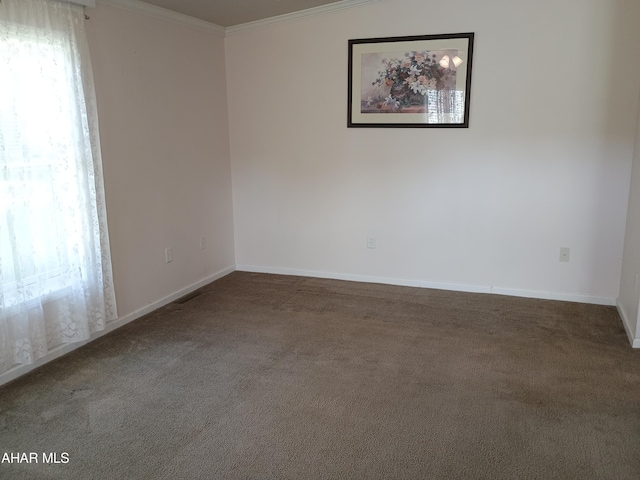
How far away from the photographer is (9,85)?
2609mm

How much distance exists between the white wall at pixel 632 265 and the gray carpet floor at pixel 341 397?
11cm

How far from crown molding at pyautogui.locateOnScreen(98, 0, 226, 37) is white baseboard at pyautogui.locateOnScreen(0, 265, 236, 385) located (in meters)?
2.12

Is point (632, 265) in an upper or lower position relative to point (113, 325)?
upper

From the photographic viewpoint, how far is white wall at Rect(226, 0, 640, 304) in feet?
12.1

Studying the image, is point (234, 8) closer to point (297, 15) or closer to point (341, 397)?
point (297, 15)

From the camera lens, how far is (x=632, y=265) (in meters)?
3.40

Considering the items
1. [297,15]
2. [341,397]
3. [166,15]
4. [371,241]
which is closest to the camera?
[341,397]

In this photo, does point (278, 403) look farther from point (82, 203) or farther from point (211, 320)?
point (82, 203)

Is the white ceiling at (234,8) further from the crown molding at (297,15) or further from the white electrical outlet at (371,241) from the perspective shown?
the white electrical outlet at (371,241)

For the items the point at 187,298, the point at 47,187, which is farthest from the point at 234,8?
the point at 187,298

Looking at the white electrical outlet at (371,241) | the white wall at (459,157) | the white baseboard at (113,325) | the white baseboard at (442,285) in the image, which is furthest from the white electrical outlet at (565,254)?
the white baseboard at (113,325)

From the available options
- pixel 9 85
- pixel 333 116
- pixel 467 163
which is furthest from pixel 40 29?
pixel 467 163

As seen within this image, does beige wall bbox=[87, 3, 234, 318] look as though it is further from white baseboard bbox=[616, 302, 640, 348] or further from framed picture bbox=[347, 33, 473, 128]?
white baseboard bbox=[616, 302, 640, 348]

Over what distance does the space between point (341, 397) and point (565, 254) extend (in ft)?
7.77
